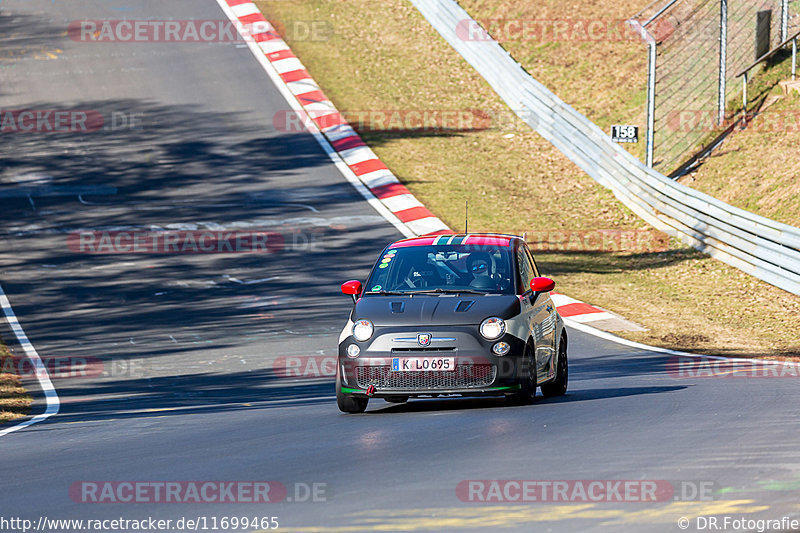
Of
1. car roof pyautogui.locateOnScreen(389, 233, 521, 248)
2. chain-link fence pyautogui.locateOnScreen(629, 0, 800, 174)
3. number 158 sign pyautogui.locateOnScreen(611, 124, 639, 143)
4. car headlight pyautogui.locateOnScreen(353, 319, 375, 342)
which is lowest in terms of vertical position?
car headlight pyautogui.locateOnScreen(353, 319, 375, 342)

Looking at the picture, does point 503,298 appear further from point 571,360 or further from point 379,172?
point 379,172

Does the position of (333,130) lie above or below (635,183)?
above

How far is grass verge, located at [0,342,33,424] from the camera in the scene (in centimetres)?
1238

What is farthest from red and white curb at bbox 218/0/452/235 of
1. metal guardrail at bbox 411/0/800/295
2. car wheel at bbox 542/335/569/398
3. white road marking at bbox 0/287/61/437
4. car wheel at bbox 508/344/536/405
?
car wheel at bbox 508/344/536/405

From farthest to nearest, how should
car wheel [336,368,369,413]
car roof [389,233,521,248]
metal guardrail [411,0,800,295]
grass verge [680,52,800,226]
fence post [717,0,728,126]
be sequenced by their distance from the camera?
1. fence post [717,0,728,126]
2. grass verge [680,52,800,226]
3. metal guardrail [411,0,800,295]
4. car roof [389,233,521,248]
5. car wheel [336,368,369,413]

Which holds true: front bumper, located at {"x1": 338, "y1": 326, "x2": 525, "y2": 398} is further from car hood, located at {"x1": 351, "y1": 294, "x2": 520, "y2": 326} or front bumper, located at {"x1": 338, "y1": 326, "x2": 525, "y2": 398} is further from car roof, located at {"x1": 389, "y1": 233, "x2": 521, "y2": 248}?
car roof, located at {"x1": 389, "y1": 233, "x2": 521, "y2": 248}

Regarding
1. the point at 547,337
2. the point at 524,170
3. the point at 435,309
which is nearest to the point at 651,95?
the point at 524,170

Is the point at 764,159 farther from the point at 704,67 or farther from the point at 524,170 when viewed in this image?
the point at 524,170

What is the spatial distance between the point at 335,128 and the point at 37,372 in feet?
47.2

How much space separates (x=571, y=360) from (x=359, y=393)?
512cm

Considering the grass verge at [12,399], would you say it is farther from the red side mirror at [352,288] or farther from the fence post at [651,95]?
the fence post at [651,95]

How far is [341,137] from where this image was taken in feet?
90.8

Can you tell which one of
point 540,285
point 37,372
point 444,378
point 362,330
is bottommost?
point 37,372

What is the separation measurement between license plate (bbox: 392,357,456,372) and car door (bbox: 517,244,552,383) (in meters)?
0.89
